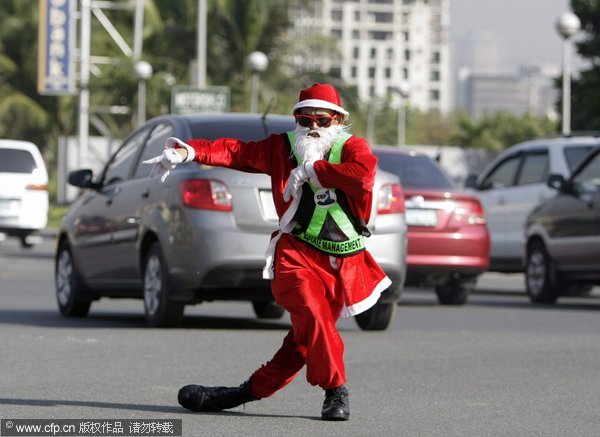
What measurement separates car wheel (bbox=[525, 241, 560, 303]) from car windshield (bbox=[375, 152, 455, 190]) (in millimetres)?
1663

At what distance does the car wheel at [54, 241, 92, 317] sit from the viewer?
1442 cm

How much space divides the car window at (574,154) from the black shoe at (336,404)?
12127 millimetres

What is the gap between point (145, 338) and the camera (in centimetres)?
1220

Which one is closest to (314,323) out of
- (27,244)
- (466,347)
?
(466,347)

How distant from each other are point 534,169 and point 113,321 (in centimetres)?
749

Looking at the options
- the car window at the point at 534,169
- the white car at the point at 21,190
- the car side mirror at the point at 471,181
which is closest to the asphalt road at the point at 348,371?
the car window at the point at 534,169

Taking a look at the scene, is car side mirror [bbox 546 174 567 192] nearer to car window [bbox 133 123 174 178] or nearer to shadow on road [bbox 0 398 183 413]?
car window [bbox 133 123 174 178]

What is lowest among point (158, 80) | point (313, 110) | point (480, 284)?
point (480, 284)

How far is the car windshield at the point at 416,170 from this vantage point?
17.2m

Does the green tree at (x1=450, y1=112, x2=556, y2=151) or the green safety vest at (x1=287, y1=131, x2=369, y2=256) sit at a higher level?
the green tree at (x1=450, y1=112, x2=556, y2=151)

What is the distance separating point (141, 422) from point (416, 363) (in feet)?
11.3

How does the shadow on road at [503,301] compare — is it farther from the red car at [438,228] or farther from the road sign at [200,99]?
the road sign at [200,99]

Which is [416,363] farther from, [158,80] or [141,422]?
[158,80]

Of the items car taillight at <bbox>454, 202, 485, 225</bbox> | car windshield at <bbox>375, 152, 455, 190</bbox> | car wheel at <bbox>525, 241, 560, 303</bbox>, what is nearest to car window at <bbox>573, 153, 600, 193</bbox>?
car wheel at <bbox>525, 241, 560, 303</bbox>
